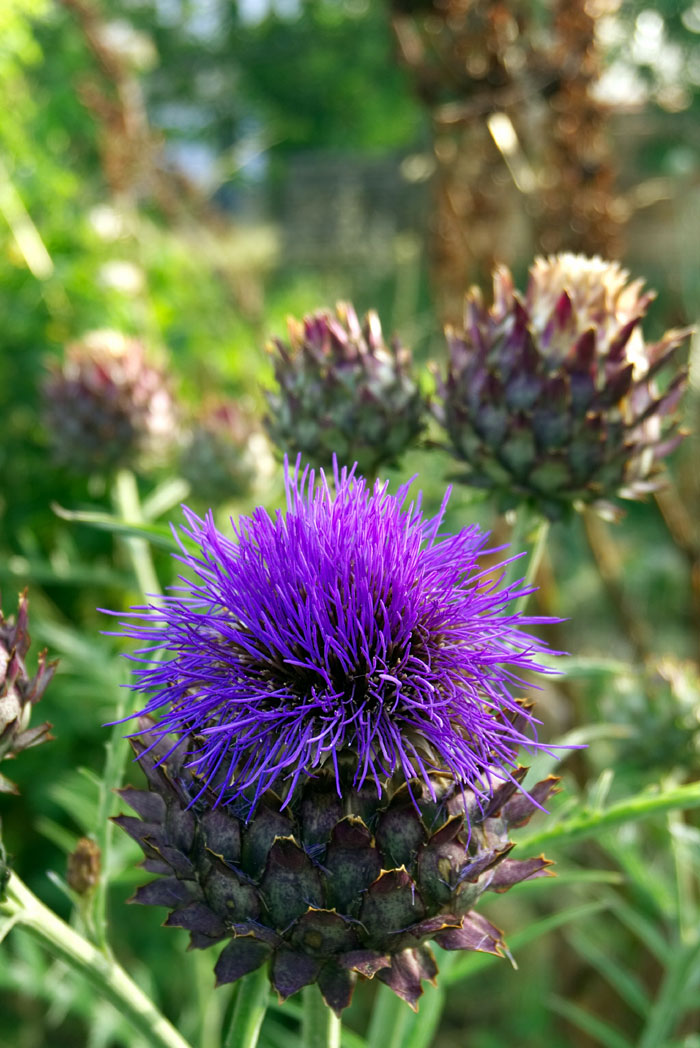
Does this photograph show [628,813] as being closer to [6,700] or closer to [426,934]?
[426,934]

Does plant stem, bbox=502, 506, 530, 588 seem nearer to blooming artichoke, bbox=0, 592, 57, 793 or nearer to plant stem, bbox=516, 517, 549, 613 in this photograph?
plant stem, bbox=516, 517, 549, 613

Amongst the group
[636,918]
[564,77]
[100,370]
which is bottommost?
[636,918]

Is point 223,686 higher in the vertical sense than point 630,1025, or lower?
higher

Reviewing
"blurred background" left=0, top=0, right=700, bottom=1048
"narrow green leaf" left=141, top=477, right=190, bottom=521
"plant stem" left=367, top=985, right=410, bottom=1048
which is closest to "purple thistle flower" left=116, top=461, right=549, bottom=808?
"blurred background" left=0, top=0, right=700, bottom=1048

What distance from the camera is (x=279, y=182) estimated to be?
1195cm

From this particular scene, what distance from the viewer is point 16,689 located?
0.84 meters

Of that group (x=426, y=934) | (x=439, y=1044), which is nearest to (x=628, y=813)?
(x=426, y=934)

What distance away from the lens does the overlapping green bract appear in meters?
0.72

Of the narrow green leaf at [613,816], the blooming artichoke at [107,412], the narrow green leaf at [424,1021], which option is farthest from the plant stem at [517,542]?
the blooming artichoke at [107,412]

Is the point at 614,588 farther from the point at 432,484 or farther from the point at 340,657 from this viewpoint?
the point at 340,657

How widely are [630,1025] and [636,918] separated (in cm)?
100

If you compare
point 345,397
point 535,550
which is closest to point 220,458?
point 345,397

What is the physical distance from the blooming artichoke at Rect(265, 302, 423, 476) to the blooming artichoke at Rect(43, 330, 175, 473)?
0.62 meters

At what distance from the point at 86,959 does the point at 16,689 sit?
234 mm
